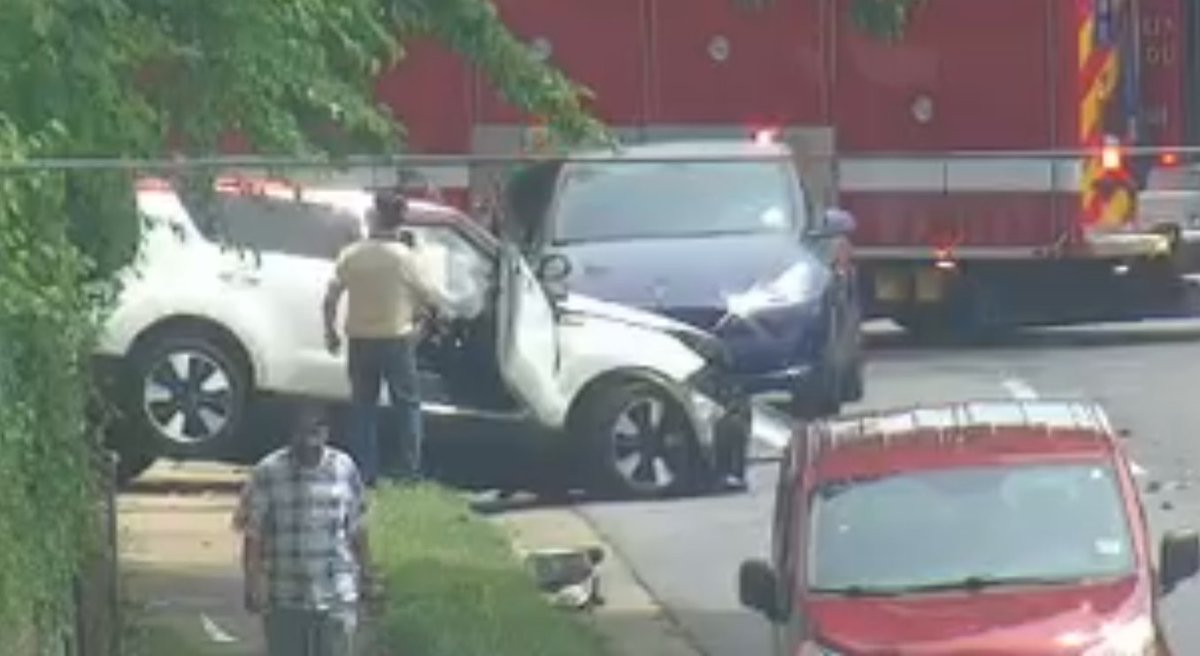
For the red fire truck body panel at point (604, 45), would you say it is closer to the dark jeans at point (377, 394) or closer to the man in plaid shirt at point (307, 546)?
the dark jeans at point (377, 394)

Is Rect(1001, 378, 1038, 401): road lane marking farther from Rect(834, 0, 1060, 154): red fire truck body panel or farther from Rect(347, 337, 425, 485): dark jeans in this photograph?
Rect(347, 337, 425, 485): dark jeans

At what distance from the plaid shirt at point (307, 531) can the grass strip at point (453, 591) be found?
1230 mm

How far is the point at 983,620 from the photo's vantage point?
10.7 meters

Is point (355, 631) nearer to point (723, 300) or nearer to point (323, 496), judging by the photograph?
point (323, 496)

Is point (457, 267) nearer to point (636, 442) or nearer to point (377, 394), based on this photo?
point (377, 394)

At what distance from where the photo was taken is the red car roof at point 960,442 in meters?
11.5

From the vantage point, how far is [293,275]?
1720cm

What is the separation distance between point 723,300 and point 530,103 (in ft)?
22.6

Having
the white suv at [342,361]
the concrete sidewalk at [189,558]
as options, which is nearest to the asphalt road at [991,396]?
the white suv at [342,361]

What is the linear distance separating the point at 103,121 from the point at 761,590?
8.96 feet

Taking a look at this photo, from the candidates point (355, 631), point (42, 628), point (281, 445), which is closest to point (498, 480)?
point (281, 445)

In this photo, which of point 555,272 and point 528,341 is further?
point 555,272

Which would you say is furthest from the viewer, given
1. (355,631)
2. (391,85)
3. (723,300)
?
(391,85)

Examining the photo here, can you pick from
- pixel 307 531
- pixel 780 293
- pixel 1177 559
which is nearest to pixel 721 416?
pixel 780 293
